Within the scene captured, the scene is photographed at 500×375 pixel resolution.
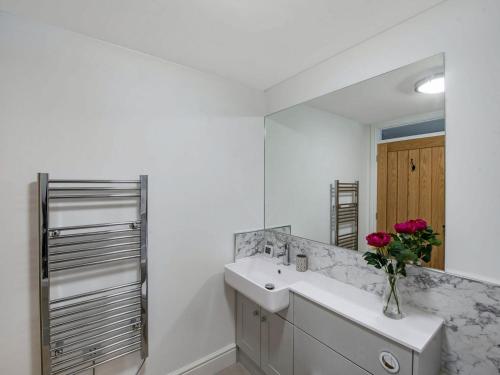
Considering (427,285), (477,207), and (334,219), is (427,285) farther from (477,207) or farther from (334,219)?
(334,219)

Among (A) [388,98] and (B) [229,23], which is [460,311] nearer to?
(A) [388,98]

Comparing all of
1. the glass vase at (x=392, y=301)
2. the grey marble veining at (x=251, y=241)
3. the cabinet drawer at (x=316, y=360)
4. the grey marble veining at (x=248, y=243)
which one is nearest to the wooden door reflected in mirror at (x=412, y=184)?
the glass vase at (x=392, y=301)

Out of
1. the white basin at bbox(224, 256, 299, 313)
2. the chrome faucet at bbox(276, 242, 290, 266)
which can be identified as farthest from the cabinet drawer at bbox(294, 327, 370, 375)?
the chrome faucet at bbox(276, 242, 290, 266)

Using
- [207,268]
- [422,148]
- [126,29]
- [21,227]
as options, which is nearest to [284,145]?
[422,148]

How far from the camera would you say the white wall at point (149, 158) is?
1.21 meters

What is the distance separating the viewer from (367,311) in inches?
Answer: 47.8

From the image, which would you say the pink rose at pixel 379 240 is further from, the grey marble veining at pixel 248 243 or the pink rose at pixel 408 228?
the grey marble veining at pixel 248 243

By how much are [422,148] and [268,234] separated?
4.52 ft

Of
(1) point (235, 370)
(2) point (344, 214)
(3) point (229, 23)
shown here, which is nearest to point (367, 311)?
(2) point (344, 214)

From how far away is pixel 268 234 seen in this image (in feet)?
7.22

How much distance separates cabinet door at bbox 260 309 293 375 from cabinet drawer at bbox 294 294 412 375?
0.15 m

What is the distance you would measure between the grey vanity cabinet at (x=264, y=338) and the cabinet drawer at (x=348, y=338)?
18cm

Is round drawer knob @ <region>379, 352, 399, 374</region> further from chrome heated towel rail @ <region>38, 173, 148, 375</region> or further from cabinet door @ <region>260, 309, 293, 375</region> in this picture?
chrome heated towel rail @ <region>38, 173, 148, 375</region>

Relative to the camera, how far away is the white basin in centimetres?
145
